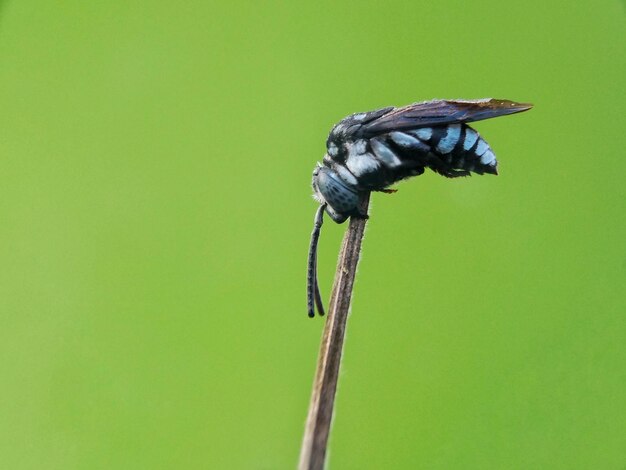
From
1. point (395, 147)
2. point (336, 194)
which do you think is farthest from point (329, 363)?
point (395, 147)

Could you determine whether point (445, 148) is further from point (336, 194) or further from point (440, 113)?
point (336, 194)

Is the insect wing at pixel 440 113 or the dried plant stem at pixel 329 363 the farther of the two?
the insect wing at pixel 440 113

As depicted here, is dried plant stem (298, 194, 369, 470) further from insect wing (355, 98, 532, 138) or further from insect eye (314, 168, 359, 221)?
insect wing (355, 98, 532, 138)

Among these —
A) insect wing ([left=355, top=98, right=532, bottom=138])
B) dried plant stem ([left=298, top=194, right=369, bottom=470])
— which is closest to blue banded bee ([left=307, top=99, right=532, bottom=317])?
insect wing ([left=355, top=98, right=532, bottom=138])

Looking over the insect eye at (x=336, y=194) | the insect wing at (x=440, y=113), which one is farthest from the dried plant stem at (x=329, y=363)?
the insect wing at (x=440, y=113)

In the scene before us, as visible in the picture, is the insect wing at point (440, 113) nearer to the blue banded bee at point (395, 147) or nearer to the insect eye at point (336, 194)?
the blue banded bee at point (395, 147)

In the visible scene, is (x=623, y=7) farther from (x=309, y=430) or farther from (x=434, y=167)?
(x=309, y=430)
